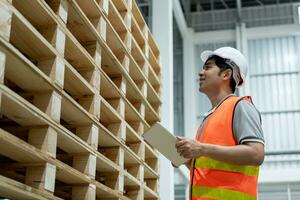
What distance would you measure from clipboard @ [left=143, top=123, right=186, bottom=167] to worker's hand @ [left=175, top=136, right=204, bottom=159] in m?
0.10

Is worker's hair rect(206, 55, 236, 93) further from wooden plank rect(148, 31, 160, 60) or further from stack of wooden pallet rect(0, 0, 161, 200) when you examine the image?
wooden plank rect(148, 31, 160, 60)

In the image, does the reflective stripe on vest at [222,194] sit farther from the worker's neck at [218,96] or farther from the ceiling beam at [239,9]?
the ceiling beam at [239,9]

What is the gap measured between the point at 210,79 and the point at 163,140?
0.55 m

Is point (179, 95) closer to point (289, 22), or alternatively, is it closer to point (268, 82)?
point (268, 82)

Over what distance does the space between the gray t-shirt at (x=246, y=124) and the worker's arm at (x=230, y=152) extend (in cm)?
4

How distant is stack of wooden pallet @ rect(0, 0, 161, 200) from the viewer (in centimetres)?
258

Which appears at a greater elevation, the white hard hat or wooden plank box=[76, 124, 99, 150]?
the white hard hat

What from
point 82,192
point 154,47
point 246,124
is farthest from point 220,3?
point 246,124

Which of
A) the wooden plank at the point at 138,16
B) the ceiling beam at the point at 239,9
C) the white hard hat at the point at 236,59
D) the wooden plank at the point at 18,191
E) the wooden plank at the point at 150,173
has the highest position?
the ceiling beam at the point at 239,9

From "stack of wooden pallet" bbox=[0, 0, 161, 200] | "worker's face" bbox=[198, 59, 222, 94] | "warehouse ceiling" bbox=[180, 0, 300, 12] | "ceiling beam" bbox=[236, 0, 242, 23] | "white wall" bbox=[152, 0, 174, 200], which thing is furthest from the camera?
"warehouse ceiling" bbox=[180, 0, 300, 12]

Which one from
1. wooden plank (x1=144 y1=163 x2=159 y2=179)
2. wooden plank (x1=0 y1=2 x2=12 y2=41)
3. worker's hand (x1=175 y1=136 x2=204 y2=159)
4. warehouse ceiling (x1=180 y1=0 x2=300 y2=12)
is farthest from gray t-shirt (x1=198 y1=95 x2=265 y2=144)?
warehouse ceiling (x1=180 y1=0 x2=300 y2=12)

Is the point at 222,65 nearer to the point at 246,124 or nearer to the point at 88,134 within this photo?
the point at 246,124

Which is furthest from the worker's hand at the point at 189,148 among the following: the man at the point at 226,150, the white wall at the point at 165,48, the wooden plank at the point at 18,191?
the white wall at the point at 165,48

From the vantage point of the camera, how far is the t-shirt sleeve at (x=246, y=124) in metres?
2.72
